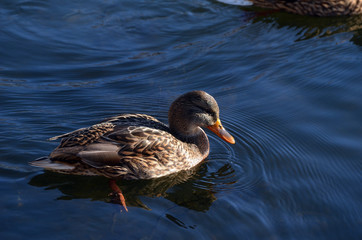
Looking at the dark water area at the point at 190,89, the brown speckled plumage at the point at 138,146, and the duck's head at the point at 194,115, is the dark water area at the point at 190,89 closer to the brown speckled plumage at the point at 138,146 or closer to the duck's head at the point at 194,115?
the brown speckled plumage at the point at 138,146

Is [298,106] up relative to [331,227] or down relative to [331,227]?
up

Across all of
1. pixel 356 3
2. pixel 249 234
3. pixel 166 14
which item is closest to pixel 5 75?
pixel 166 14

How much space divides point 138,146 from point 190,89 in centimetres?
A: 235

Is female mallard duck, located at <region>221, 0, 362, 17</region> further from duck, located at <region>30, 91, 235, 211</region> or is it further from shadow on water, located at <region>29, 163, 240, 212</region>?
shadow on water, located at <region>29, 163, 240, 212</region>

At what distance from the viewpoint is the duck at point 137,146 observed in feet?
20.7

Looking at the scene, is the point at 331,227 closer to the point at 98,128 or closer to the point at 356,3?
the point at 98,128

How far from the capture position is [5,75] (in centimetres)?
891

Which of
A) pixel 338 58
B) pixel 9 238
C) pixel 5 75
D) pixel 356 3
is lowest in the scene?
pixel 9 238


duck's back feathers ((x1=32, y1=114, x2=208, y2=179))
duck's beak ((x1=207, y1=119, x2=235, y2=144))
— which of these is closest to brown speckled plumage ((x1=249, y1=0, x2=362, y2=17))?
duck's beak ((x1=207, y1=119, x2=235, y2=144))

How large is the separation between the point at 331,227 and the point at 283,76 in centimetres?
367

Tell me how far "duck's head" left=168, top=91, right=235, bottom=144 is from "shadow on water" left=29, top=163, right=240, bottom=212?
590 millimetres

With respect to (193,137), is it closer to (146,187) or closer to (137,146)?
(137,146)

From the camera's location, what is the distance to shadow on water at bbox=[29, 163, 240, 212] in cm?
617

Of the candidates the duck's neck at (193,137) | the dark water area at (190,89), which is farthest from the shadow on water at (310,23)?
the duck's neck at (193,137)
